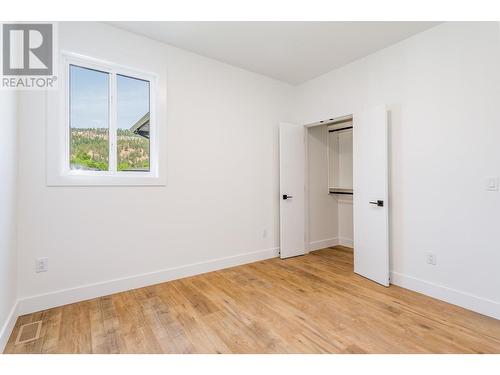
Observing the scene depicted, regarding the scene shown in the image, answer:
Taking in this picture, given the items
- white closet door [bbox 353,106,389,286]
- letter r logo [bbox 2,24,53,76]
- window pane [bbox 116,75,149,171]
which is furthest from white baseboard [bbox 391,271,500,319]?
letter r logo [bbox 2,24,53,76]

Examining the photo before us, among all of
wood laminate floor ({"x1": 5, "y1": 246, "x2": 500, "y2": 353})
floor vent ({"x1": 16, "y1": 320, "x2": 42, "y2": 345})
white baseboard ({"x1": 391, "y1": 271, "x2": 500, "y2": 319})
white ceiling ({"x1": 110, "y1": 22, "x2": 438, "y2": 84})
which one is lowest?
wood laminate floor ({"x1": 5, "y1": 246, "x2": 500, "y2": 353})

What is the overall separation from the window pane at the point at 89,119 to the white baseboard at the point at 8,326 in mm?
1336

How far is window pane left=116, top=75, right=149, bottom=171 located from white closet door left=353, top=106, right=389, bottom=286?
269 centimetres

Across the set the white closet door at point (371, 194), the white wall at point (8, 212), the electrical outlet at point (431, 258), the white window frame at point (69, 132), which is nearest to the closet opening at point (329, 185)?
the white closet door at point (371, 194)

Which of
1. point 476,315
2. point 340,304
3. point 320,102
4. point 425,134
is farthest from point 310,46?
point 476,315

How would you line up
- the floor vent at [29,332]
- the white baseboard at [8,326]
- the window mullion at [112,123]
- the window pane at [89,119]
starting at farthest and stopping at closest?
the window mullion at [112,123] < the window pane at [89,119] < the floor vent at [29,332] < the white baseboard at [8,326]

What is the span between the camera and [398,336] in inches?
72.6

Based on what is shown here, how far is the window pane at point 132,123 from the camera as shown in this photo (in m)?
2.79

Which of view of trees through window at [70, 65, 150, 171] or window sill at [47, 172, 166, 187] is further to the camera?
view of trees through window at [70, 65, 150, 171]

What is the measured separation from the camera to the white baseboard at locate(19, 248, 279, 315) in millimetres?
2225

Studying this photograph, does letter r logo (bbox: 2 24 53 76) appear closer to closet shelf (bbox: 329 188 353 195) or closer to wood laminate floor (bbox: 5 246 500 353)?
wood laminate floor (bbox: 5 246 500 353)

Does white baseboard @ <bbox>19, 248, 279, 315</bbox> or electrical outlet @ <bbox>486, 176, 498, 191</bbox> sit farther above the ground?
electrical outlet @ <bbox>486, 176, 498, 191</bbox>

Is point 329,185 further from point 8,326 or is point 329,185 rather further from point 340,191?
point 8,326

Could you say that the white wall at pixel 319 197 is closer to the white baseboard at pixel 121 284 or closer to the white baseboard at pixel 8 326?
the white baseboard at pixel 121 284
